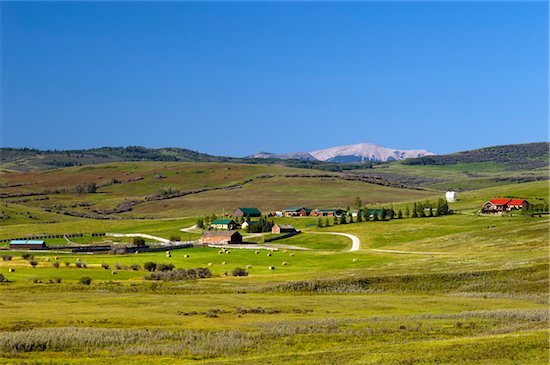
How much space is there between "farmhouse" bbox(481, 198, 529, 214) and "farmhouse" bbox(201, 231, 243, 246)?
186 feet

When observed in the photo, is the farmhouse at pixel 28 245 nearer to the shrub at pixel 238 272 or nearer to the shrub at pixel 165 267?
the shrub at pixel 165 267

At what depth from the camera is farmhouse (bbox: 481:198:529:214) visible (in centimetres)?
17400

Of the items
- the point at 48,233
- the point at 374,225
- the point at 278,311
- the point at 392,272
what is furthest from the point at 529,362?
the point at 48,233

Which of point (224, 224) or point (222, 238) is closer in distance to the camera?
point (222, 238)

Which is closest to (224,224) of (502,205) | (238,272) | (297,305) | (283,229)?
(283,229)

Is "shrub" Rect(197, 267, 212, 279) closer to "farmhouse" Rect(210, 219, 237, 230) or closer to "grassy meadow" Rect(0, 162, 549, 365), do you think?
"grassy meadow" Rect(0, 162, 549, 365)

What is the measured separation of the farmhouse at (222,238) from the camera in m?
155

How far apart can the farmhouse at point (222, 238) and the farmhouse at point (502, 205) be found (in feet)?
186

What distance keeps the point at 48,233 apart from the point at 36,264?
7665 centimetres

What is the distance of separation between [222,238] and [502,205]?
63.6 metres

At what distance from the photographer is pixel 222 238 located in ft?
512

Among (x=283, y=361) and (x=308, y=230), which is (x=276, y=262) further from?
(x=283, y=361)

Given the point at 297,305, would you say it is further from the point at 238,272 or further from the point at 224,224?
the point at 224,224

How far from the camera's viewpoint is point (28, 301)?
70.4 m
